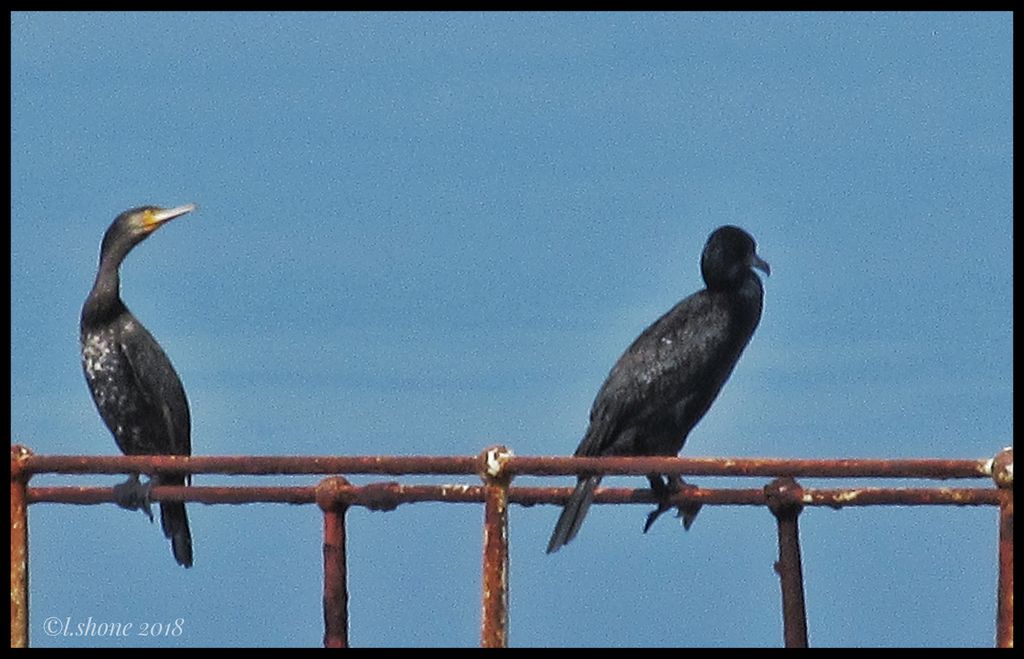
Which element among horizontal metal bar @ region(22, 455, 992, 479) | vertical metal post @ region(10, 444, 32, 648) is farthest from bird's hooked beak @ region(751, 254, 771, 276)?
vertical metal post @ region(10, 444, 32, 648)

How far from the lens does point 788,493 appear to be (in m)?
5.01

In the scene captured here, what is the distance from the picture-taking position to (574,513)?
5973 mm

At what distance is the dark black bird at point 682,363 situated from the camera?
7000 mm

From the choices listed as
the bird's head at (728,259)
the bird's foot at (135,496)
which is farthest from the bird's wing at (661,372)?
the bird's foot at (135,496)

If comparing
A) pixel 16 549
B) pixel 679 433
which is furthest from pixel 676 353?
pixel 16 549

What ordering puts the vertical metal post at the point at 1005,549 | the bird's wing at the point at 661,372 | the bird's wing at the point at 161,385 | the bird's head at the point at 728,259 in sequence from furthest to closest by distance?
the bird's wing at the point at 161,385 → the bird's head at the point at 728,259 → the bird's wing at the point at 661,372 → the vertical metal post at the point at 1005,549

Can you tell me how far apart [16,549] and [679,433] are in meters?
2.68

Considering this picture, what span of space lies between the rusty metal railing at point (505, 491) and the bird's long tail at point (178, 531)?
1849mm

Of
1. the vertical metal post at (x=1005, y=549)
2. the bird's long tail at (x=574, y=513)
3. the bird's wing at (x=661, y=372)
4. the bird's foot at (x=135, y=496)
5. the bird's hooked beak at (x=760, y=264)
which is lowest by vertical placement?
the vertical metal post at (x=1005, y=549)

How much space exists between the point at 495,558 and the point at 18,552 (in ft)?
5.41

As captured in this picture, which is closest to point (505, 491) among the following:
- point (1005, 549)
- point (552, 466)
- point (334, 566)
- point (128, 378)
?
point (552, 466)

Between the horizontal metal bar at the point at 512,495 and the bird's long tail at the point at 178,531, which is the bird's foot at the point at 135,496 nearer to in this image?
the horizontal metal bar at the point at 512,495

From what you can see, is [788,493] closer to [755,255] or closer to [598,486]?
[598,486]

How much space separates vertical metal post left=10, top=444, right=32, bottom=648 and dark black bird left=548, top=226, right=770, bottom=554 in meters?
2.13
